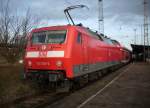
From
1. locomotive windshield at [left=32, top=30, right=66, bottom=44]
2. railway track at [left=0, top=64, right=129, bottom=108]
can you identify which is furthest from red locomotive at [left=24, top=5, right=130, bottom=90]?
railway track at [left=0, top=64, right=129, bottom=108]

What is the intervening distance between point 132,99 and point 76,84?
3.43 m

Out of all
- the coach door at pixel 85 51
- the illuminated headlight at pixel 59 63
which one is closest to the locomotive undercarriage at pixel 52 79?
the illuminated headlight at pixel 59 63

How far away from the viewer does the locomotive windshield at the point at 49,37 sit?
10.5 metres

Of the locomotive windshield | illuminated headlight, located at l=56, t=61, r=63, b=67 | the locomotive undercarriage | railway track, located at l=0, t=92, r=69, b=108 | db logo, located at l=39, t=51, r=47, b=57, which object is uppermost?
the locomotive windshield

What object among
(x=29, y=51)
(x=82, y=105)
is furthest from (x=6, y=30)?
(x=82, y=105)

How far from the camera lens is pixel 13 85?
11016 mm

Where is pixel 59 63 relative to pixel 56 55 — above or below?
below

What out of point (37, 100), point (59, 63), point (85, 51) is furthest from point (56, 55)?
point (85, 51)

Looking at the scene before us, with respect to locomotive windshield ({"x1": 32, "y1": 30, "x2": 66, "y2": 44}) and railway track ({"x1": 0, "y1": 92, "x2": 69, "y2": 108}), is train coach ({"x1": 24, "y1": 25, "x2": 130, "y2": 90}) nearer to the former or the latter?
locomotive windshield ({"x1": 32, "y1": 30, "x2": 66, "y2": 44})

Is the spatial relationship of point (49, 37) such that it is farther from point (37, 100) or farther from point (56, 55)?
point (37, 100)

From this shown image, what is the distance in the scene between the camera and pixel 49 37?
35.7 feet

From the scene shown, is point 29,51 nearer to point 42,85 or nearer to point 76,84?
point 42,85

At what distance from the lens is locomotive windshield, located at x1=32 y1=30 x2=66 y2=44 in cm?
1053

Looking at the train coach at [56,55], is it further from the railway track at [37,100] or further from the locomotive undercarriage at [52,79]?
the railway track at [37,100]
